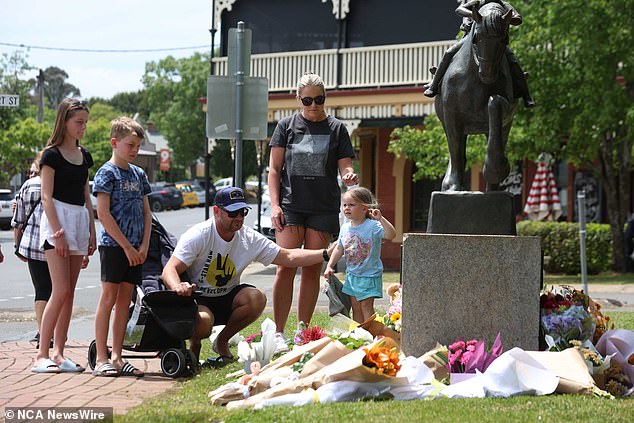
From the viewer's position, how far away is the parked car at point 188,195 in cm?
6125

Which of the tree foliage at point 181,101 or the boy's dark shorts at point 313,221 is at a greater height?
the tree foliage at point 181,101

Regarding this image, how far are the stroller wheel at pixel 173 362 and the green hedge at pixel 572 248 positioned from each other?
1525 cm

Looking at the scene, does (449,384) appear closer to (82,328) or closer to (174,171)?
(82,328)

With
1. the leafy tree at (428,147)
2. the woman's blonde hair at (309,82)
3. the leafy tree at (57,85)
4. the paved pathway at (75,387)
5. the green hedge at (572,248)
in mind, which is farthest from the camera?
the leafy tree at (57,85)

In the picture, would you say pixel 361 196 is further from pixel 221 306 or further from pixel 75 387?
pixel 75 387

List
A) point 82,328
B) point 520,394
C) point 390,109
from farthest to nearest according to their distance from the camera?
point 390,109 → point 82,328 → point 520,394

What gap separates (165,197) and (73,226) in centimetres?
5084

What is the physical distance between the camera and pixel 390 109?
2514cm

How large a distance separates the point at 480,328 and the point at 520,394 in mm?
783

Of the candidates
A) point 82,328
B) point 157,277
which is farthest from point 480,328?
point 82,328

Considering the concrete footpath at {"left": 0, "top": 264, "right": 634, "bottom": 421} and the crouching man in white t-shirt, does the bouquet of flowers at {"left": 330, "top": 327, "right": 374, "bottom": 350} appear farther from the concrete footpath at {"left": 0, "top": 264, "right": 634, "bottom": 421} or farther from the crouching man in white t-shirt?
the concrete footpath at {"left": 0, "top": 264, "right": 634, "bottom": 421}

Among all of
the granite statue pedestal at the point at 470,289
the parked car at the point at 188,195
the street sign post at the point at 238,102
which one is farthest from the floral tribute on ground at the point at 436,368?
the parked car at the point at 188,195

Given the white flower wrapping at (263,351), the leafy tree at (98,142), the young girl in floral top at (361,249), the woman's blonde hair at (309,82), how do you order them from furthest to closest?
the leafy tree at (98,142)
the young girl in floral top at (361,249)
the woman's blonde hair at (309,82)
the white flower wrapping at (263,351)

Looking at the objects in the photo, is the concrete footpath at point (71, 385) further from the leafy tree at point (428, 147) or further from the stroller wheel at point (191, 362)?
the leafy tree at point (428, 147)
